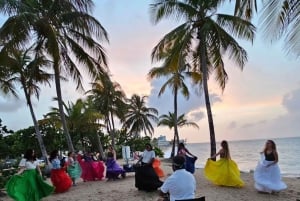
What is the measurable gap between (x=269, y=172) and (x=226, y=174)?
1.53m

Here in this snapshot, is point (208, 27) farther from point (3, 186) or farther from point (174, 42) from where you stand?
point (3, 186)

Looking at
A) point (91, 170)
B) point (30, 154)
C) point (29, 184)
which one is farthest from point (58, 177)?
point (91, 170)

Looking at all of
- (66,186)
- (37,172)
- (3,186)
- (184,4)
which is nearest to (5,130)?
(3,186)

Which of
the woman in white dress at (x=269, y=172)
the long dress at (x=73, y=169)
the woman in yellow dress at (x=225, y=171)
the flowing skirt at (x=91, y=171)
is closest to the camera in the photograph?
the woman in white dress at (x=269, y=172)

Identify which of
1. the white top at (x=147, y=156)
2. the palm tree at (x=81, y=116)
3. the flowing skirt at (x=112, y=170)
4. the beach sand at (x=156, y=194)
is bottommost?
Answer: the beach sand at (x=156, y=194)

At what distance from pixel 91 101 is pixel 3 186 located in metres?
29.3

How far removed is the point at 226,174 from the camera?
12.9m

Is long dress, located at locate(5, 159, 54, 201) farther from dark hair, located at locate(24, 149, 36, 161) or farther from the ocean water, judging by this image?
the ocean water

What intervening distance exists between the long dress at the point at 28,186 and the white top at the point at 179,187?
284 inches

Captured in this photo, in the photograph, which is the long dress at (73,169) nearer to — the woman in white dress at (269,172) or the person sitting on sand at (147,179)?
the person sitting on sand at (147,179)

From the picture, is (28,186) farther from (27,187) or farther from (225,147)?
(225,147)

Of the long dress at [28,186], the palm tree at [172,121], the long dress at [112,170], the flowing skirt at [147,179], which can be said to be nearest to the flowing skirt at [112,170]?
the long dress at [112,170]

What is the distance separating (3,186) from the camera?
14469 millimetres

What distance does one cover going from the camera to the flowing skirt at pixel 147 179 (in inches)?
490
